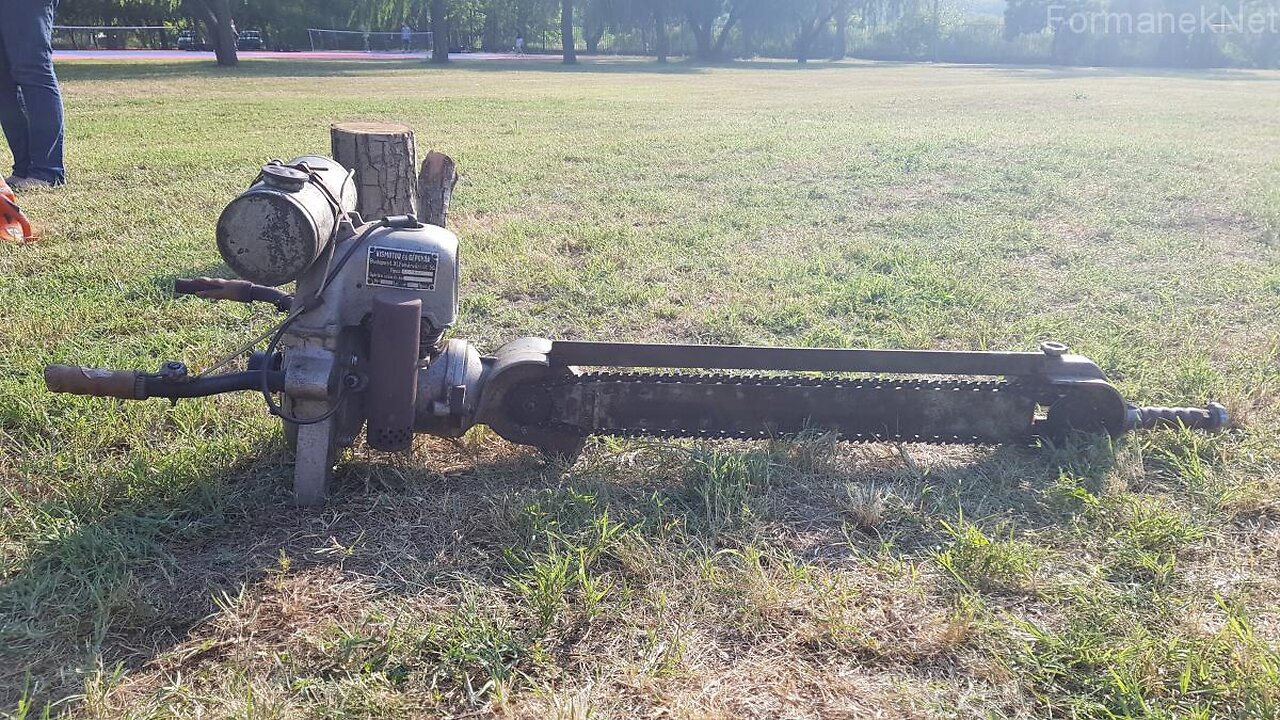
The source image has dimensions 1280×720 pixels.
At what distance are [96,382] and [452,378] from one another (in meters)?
0.96

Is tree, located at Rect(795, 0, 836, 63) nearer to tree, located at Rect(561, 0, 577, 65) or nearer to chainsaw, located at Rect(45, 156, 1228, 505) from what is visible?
tree, located at Rect(561, 0, 577, 65)

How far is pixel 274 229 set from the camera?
7.30 ft

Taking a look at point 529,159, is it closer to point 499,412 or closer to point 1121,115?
point 499,412

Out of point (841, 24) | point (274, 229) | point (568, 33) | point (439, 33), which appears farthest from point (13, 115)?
point (841, 24)

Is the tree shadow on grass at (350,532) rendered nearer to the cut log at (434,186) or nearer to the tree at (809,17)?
the cut log at (434,186)

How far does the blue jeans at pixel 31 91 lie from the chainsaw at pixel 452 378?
554 cm

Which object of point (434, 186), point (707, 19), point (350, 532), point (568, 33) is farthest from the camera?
point (707, 19)

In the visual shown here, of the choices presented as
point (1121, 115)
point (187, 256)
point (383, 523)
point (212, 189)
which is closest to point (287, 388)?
point (383, 523)

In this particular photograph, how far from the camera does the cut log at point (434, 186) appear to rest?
4605 mm

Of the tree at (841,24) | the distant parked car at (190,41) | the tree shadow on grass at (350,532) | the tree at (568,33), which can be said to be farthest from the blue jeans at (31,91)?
the tree at (841,24)

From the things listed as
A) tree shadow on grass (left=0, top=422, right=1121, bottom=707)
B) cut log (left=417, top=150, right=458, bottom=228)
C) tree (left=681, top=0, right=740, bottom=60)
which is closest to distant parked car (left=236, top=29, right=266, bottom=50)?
tree (left=681, top=0, right=740, bottom=60)

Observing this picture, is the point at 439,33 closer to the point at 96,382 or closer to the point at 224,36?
the point at 224,36

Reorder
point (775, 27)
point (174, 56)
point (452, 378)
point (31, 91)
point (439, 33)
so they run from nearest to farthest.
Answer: point (452, 378), point (31, 91), point (174, 56), point (439, 33), point (775, 27)

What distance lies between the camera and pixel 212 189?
745 centimetres
